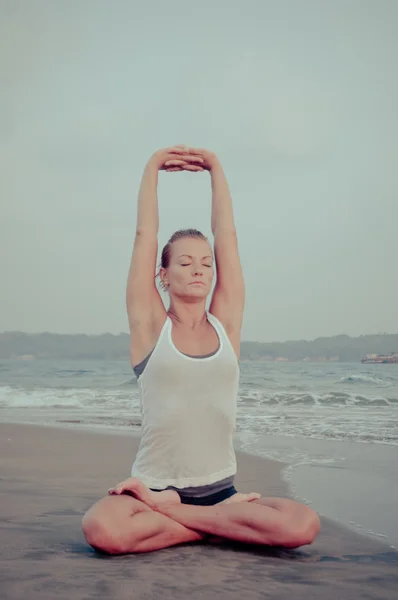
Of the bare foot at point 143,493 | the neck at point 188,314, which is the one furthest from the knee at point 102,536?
the neck at point 188,314

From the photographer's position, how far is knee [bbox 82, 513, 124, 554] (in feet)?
9.30

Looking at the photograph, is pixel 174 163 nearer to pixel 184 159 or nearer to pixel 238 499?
pixel 184 159

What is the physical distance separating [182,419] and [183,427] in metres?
0.04

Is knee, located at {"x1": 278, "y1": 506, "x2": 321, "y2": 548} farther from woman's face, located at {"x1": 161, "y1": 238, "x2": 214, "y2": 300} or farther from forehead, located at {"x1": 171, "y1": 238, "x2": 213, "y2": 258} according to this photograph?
forehead, located at {"x1": 171, "y1": 238, "x2": 213, "y2": 258}

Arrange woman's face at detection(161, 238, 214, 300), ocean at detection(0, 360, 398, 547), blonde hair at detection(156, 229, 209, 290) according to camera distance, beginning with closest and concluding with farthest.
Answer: woman's face at detection(161, 238, 214, 300)
blonde hair at detection(156, 229, 209, 290)
ocean at detection(0, 360, 398, 547)

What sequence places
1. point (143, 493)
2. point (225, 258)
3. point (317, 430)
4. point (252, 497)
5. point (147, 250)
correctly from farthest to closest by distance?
point (317, 430)
point (225, 258)
point (147, 250)
point (252, 497)
point (143, 493)

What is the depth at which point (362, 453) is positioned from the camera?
21.7 ft

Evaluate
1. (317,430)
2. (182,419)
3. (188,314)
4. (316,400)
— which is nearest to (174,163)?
(188,314)

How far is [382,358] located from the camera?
36781 mm

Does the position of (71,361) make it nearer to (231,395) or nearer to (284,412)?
(284,412)

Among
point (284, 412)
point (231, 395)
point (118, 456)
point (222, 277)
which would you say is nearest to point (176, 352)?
point (231, 395)

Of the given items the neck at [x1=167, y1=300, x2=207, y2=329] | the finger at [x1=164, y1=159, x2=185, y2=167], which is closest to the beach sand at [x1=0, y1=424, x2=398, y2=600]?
the neck at [x1=167, y1=300, x2=207, y2=329]

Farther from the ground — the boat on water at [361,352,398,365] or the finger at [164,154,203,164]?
the finger at [164,154,203,164]

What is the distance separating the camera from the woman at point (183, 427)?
9.73ft
